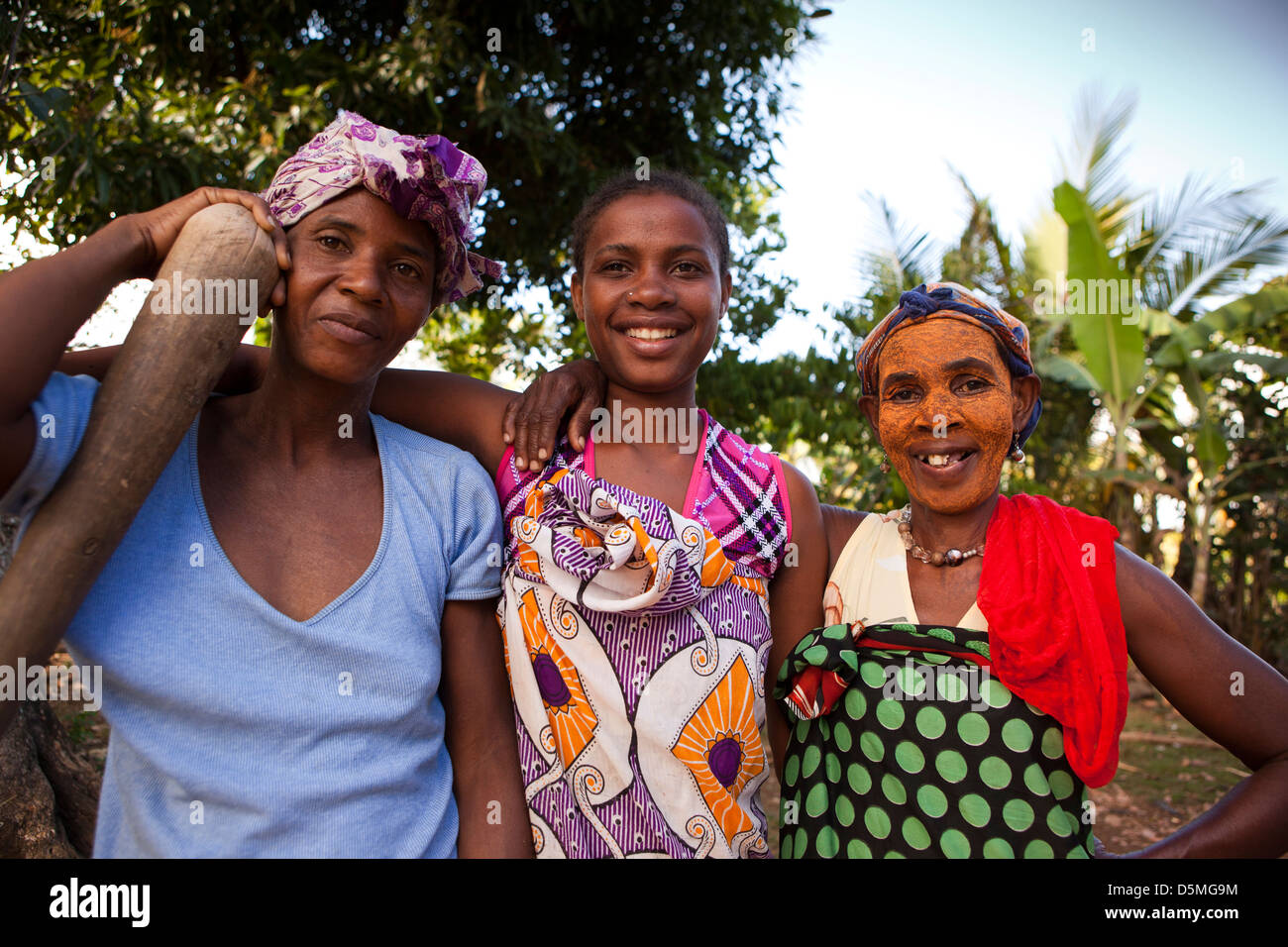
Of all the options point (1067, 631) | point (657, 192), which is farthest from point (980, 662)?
point (657, 192)

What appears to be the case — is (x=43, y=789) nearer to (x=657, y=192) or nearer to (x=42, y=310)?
(x=42, y=310)

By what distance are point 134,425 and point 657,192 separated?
4.22ft

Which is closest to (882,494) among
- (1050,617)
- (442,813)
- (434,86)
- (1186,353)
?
(1186,353)

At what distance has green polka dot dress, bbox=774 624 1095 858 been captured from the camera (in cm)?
179

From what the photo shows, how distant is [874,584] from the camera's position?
2.05m

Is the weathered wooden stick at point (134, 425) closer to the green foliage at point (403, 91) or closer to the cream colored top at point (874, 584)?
the cream colored top at point (874, 584)

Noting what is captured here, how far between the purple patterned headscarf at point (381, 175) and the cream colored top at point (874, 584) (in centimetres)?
121

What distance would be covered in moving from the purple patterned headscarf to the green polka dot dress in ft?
4.11

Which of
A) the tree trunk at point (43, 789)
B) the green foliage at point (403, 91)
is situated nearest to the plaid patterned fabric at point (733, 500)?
the tree trunk at point (43, 789)

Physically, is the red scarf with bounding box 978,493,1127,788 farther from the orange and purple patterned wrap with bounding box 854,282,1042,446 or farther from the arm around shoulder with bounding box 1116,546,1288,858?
the orange and purple patterned wrap with bounding box 854,282,1042,446

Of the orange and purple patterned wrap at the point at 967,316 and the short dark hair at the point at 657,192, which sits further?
the short dark hair at the point at 657,192

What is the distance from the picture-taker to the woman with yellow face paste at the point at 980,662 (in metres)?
1.78

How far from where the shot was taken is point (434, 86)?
472cm
